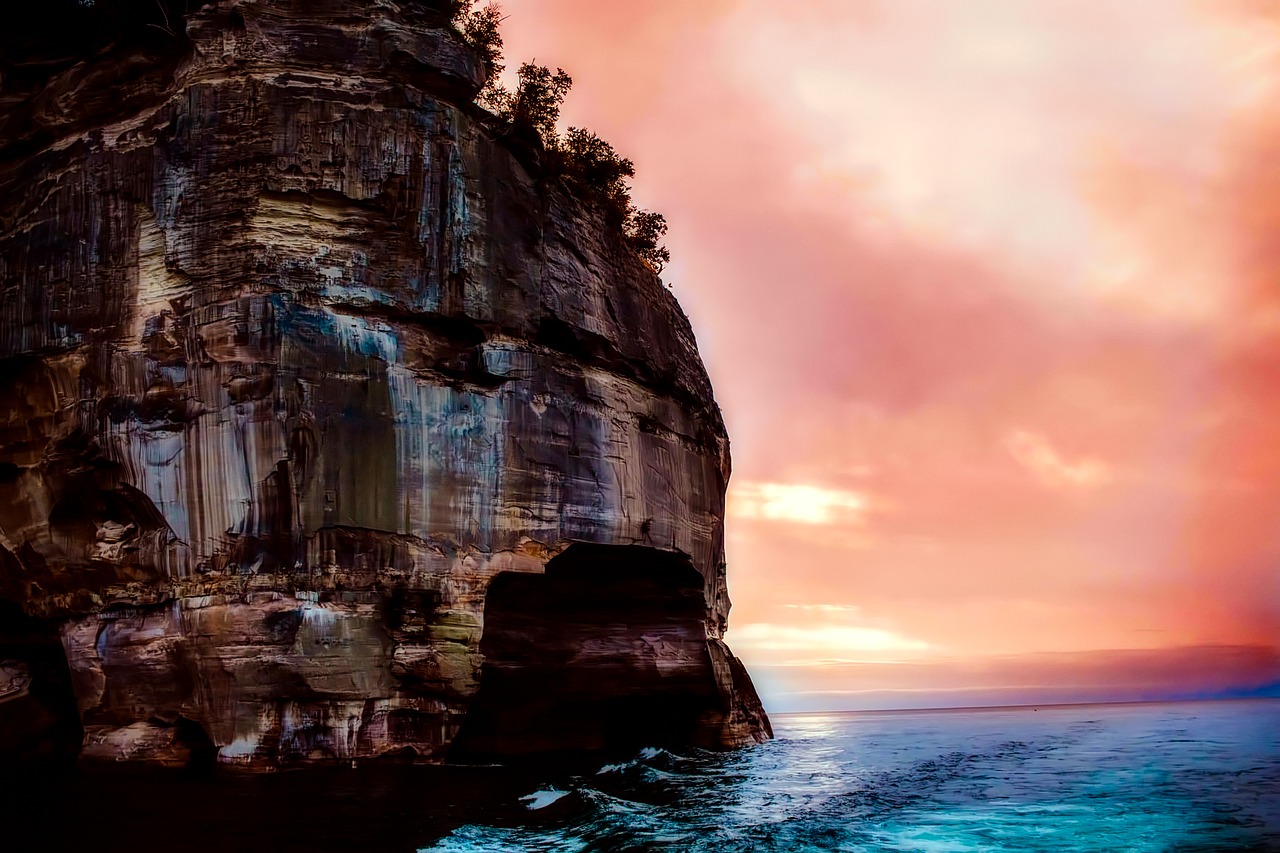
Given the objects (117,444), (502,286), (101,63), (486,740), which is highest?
(101,63)

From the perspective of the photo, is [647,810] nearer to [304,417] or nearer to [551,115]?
[304,417]

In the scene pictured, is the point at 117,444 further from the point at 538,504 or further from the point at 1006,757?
the point at 1006,757

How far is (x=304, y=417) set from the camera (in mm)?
17406

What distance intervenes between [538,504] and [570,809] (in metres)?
6.93

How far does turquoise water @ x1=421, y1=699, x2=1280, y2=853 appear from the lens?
11820mm

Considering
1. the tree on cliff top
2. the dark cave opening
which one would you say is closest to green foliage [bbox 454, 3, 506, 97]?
the tree on cliff top

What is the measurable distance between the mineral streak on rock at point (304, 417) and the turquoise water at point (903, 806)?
12.8 ft

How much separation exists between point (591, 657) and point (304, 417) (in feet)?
28.8

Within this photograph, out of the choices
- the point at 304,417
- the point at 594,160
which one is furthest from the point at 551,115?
the point at 304,417

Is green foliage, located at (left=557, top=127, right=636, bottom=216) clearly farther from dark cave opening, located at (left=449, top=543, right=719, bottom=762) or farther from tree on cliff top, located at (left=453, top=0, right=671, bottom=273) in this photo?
dark cave opening, located at (left=449, top=543, right=719, bottom=762)

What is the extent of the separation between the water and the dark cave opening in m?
2.18

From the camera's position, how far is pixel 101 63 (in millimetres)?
20891

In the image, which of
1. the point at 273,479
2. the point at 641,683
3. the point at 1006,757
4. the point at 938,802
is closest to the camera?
the point at 938,802

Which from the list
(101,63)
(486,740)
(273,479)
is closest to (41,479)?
(273,479)
